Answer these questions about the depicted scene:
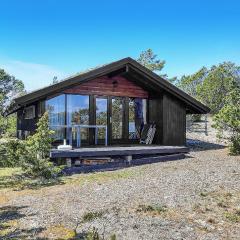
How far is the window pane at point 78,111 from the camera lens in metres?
17.1

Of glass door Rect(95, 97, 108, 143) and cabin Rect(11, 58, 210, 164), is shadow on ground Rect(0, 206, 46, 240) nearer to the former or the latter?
cabin Rect(11, 58, 210, 164)

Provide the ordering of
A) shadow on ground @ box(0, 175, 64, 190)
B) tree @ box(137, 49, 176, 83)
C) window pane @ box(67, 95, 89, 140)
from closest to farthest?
1. shadow on ground @ box(0, 175, 64, 190)
2. window pane @ box(67, 95, 89, 140)
3. tree @ box(137, 49, 176, 83)

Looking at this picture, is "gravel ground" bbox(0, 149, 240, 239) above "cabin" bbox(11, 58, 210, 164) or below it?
below

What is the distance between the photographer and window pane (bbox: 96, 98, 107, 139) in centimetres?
1788

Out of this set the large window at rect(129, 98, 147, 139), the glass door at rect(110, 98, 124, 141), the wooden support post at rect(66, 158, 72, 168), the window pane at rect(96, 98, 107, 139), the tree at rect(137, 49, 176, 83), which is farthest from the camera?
the tree at rect(137, 49, 176, 83)

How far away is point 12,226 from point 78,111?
428 inches

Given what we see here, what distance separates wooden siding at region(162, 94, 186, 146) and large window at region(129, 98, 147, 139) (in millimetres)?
1484

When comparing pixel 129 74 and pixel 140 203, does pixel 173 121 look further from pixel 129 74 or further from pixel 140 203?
pixel 140 203

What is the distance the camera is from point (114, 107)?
1850cm

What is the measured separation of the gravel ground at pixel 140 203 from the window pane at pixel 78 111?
4.90m

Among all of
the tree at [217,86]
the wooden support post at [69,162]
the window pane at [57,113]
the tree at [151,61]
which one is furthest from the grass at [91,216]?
the tree at [217,86]

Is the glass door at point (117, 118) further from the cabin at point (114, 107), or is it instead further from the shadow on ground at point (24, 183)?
the shadow on ground at point (24, 183)

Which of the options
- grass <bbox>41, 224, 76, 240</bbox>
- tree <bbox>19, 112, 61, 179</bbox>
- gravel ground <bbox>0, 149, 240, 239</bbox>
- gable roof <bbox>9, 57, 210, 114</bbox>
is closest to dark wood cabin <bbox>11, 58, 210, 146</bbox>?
gable roof <bbox>9, 57, 210, 114</bbox>

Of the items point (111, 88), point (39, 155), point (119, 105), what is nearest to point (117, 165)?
point (39, 155)
